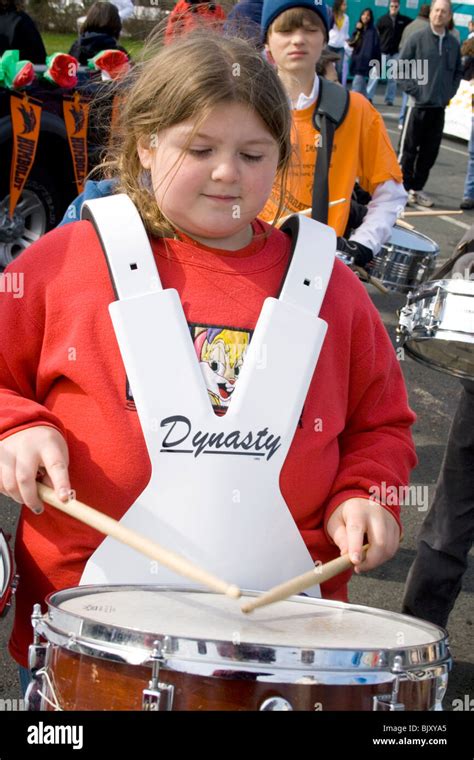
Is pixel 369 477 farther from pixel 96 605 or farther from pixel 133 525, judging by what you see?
pixel 96 605

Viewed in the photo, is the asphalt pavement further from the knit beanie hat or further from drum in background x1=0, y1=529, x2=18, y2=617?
the knit beanie hat

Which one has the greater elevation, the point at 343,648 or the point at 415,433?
the point at 343,648

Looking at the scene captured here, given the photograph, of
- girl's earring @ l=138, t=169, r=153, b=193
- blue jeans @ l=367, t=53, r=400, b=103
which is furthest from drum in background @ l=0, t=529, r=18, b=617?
blue jeans @ l=367, t=53, r=400, b=103

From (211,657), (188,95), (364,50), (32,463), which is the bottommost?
(211,657)

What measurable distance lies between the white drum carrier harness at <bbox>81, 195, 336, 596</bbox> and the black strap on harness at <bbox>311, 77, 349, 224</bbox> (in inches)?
78.9

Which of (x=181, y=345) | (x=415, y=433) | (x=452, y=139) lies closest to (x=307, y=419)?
(x=181, y=345)

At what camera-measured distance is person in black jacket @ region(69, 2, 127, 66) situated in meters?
7.25

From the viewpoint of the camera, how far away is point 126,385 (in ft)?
5.77

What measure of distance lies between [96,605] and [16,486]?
9.4 inches

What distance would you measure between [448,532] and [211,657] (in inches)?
70.5

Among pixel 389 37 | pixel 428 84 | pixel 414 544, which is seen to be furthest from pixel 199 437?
pixel 389 37

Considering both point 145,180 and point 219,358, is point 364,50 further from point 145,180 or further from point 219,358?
point 219,358
